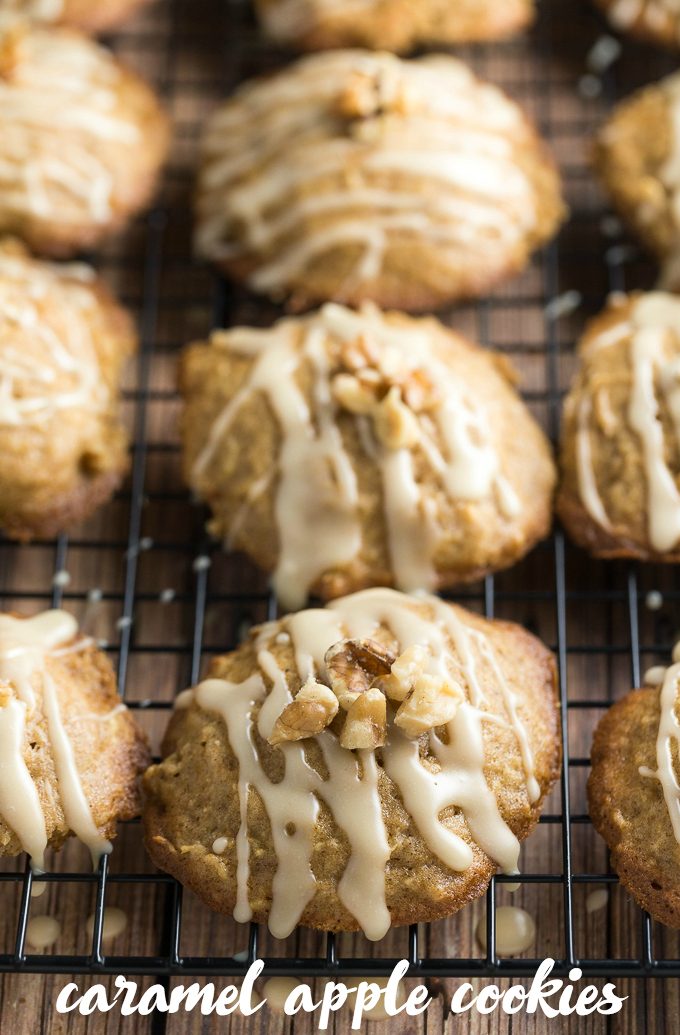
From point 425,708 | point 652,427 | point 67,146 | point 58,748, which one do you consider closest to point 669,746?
point 425,708

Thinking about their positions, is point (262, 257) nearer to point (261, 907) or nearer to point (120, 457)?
point (120, 457)

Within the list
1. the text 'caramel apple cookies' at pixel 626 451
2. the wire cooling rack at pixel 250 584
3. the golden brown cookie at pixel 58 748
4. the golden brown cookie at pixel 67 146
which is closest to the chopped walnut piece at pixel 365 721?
the wire cooling rack at pixel 250 584

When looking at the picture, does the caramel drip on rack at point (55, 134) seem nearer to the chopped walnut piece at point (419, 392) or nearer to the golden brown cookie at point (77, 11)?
the golden brown cookie at point (77, 11)

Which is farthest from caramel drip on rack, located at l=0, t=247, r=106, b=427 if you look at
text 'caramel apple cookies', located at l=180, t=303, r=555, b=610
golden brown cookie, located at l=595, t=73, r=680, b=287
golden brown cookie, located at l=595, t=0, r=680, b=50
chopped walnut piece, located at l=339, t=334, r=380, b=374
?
golden brown cookie, located at l=595, t=0, r=680, b=50

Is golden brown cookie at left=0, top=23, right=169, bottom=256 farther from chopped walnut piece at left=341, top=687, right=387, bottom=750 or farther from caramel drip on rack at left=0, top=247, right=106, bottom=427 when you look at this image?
chopped walnut piece at left=341, top=687, right=387, bottom=750

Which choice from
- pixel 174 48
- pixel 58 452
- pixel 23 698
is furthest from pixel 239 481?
pixel 174 48

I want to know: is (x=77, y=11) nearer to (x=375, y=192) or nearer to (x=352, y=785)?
(x=375, y=192)
